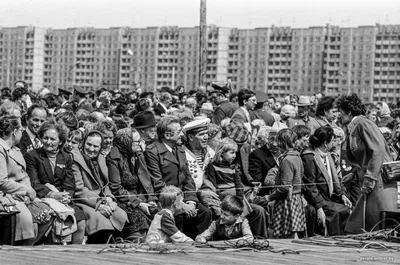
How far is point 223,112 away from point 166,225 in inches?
284

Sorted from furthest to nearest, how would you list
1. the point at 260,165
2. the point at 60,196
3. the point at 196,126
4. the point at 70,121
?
1. the point at 70,121
2. the point at 260,165
3. the point at 196,126
4. the point at 60,196

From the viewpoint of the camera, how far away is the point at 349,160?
11742 millimetres

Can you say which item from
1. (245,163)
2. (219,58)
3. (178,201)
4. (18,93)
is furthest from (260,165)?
(219,58)

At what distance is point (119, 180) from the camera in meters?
11.6

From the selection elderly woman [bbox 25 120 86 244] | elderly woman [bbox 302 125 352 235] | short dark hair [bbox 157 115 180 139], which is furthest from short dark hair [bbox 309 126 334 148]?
elderly woman [bbox 25 120 86 244]

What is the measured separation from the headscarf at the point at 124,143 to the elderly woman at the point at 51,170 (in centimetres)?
83

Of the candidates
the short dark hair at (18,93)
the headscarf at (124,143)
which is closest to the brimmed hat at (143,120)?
the headscarf at (124,143)

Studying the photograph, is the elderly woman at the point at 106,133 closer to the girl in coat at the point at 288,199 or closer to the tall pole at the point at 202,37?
the girl in coat at the point at 288,199

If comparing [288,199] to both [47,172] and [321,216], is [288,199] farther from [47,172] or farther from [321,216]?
Answer: [47,172]

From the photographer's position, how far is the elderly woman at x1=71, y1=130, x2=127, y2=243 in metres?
11.2

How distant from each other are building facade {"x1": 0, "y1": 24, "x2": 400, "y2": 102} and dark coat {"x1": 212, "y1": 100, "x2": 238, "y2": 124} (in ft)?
316

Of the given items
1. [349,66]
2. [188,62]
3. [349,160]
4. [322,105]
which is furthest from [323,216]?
[188,62]

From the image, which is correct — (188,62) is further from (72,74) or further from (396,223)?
(396,223)

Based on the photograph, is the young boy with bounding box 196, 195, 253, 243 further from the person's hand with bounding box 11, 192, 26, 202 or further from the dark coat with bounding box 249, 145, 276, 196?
the dark coat with bounding box 249, 145, 276, 196
